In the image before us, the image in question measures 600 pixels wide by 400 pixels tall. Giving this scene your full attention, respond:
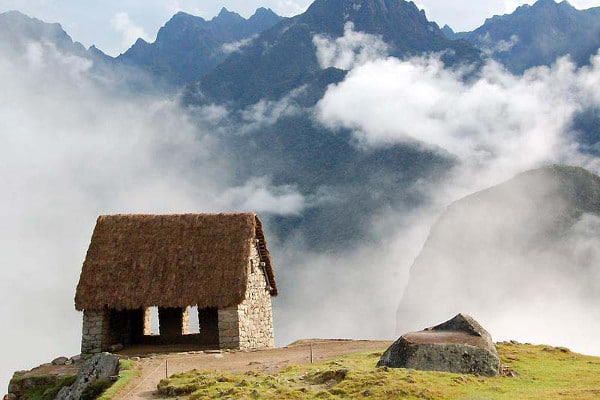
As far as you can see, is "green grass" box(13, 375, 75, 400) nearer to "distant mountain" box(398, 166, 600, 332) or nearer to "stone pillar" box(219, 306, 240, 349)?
"stone pillar" box(219, 306, 240, 349)

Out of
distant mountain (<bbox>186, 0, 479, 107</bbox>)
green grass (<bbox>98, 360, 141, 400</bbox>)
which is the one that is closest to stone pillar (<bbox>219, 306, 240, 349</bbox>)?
green grass (<bbox>98, 360, 141, 400</bbox>)

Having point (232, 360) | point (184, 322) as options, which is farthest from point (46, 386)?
point (184, 322)

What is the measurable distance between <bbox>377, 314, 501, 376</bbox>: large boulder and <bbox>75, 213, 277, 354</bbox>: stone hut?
10.6 m

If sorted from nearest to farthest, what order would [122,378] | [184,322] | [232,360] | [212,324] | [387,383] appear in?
1. [387,383]
2. [122,378]
3. [232,360]
4. [212,324]
5. [184,322]

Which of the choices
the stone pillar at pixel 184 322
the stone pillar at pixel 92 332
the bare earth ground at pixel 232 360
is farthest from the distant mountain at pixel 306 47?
the bare earth ground at pixel 232 360

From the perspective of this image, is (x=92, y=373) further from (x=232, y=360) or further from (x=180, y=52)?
(x=180, y=52)

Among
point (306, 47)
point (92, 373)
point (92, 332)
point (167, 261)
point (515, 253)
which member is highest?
point (306, 47)

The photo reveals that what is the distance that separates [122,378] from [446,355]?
10.3m

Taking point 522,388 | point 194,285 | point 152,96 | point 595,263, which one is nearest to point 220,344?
point 194,285

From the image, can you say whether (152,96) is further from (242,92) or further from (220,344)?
(220,344)

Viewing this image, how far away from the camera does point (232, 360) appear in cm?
2484

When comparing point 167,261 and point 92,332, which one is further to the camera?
point 167,261

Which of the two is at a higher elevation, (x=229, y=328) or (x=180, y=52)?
(x=180, y=52)

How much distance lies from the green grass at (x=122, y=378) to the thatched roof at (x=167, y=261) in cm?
572
